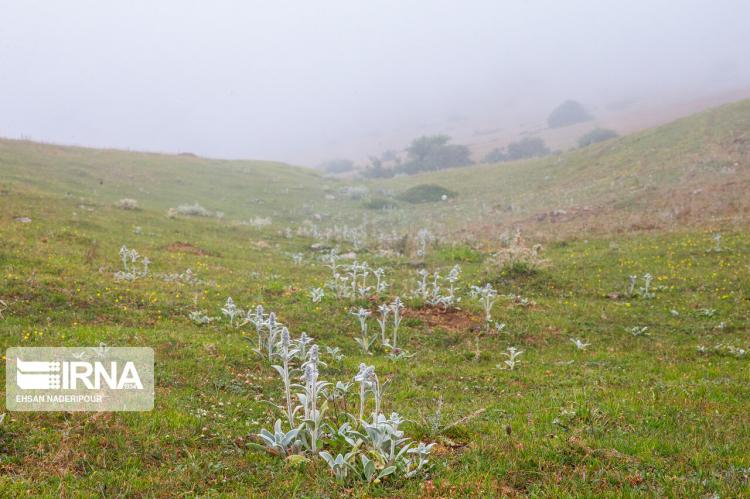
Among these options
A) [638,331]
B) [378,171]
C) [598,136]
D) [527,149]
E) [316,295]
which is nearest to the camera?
[638,331]

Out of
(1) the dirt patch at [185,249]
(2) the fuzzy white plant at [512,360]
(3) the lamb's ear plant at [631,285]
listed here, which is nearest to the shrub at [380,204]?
A: (1) the dirt patch at [185,249]

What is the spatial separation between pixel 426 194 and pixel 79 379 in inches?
2008

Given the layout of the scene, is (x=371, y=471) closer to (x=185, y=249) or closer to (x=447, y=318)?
(x=447, y=318)

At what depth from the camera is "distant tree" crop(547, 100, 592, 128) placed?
12356cm

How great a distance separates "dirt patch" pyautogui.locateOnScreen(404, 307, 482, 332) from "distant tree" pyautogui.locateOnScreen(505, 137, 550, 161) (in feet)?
281

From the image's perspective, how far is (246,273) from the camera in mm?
19344

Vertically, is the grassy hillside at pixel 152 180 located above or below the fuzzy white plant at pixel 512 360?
above

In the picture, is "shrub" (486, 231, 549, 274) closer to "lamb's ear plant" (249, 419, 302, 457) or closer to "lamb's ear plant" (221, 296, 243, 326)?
"lamb's ear plant" (221, 296, 243, 326)

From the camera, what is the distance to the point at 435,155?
91062mm

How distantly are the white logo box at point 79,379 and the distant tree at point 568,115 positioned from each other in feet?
421

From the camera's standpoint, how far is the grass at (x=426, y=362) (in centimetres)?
550

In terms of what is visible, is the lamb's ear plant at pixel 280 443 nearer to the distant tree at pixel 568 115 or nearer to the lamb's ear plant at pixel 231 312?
the lamb's ear plant at pixel 231 312

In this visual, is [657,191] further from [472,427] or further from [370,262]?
[472,427]

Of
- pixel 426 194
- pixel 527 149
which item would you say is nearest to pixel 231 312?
pixel 426 194
